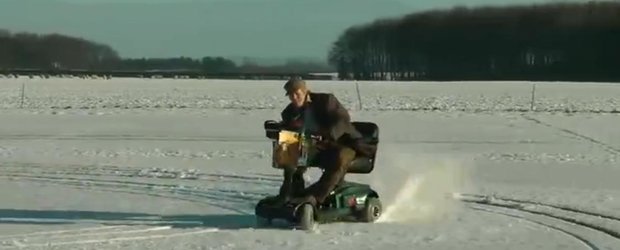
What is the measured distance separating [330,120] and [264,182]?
4.23 metres

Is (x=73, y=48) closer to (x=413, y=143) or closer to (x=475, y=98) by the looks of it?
(x=475, y=98)

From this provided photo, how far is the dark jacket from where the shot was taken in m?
12.1

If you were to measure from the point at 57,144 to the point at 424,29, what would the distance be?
114 metres

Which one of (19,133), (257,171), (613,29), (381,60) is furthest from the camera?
(381,60)

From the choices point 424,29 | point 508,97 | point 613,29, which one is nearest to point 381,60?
point 424,29

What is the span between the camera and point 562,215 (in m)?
13.4

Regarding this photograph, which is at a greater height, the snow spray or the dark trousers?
the dark trousers

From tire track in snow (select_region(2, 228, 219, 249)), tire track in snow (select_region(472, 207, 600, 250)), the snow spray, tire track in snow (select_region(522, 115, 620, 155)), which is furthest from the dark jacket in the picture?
tire track in snow (select_region(522, 115, 620, 155))

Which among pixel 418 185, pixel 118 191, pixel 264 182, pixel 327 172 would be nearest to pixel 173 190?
pixel 118 191

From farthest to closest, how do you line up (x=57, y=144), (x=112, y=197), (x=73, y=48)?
(x=73, y=48) < (x=57, y=144) < (x=112, y=197)

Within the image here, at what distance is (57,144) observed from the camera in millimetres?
22656

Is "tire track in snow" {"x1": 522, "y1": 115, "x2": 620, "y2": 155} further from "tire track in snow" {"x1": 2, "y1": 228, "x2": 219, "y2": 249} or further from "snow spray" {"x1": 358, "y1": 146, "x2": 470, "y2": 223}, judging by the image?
"tire track in snow" {"x1": 2, "y1": 228, "x2": 219, "y2": 249}

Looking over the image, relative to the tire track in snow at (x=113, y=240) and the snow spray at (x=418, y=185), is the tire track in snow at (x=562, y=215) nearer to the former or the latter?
the snow spray at (x=418, y=185)

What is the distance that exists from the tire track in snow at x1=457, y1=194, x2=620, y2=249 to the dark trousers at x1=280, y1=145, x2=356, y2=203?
7.00 ft
